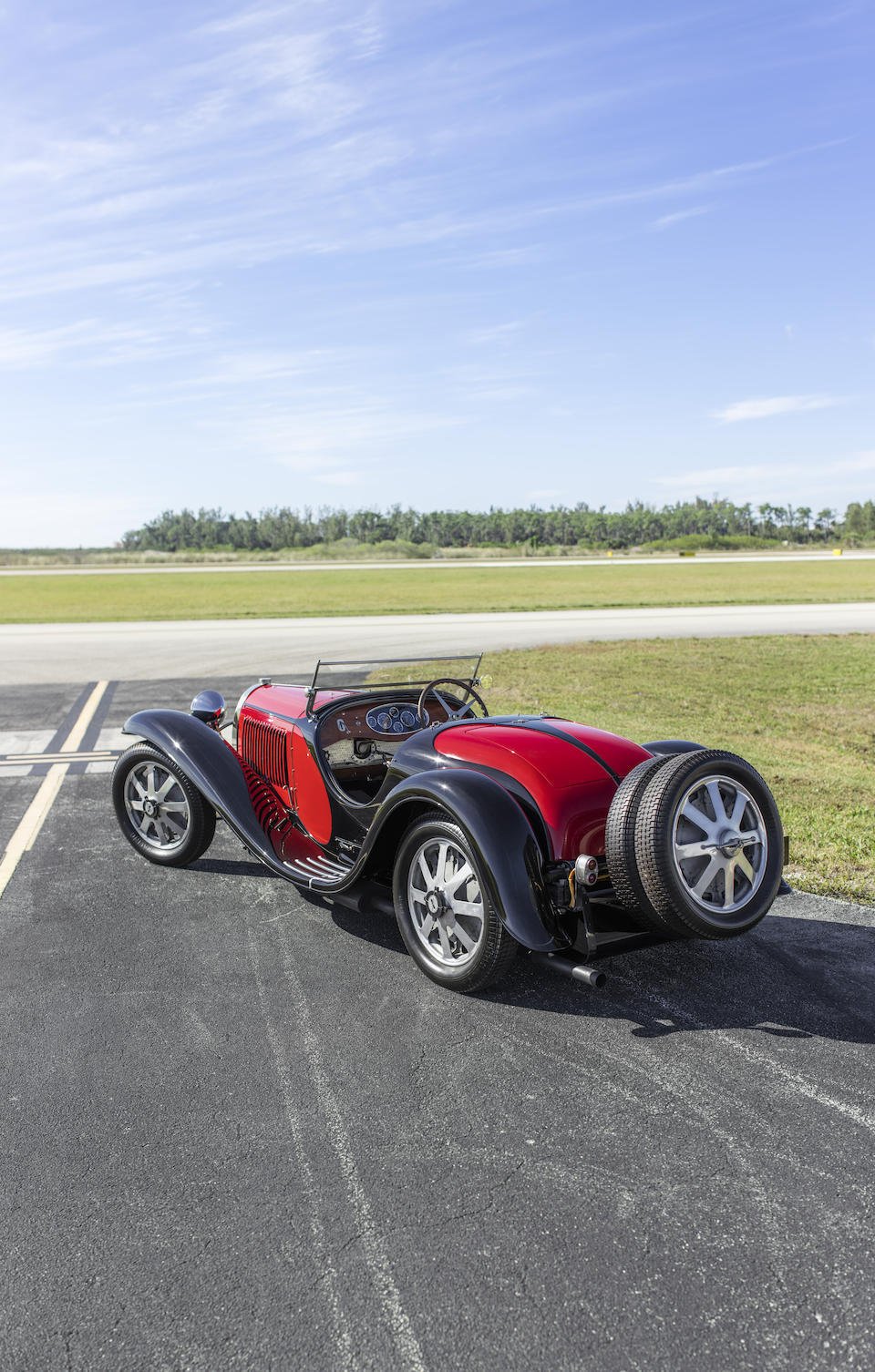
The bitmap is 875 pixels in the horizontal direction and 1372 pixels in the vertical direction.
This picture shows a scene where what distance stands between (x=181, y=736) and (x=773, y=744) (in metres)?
6.79

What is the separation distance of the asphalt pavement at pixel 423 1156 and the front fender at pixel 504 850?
0.47m

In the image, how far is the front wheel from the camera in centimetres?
433

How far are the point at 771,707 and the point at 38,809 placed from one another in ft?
29.5

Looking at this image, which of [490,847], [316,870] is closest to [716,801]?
[490,847]

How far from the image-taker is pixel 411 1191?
3.14 metres

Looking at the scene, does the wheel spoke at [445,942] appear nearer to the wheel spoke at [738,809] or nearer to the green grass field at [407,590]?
the wheel spoke at [738,809]

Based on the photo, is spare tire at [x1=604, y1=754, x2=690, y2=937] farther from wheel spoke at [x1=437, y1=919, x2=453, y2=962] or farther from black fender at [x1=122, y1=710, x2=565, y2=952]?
wheel spoke at [x1=437, y1=919, x2=453, y2=962]

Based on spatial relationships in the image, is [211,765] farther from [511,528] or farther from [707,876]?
[511,528]

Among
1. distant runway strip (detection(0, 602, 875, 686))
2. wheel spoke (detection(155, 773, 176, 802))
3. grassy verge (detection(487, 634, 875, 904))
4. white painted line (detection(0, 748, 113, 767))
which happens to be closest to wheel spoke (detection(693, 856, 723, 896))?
grassy verge (detection(487, 634, 875, 904))

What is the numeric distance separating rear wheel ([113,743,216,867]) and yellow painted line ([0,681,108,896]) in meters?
0.80

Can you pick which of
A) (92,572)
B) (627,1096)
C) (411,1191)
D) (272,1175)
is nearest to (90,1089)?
(272,1175)

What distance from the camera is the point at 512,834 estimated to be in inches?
169

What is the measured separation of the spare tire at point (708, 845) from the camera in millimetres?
4066

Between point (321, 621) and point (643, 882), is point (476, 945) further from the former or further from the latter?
point (321, 621)
